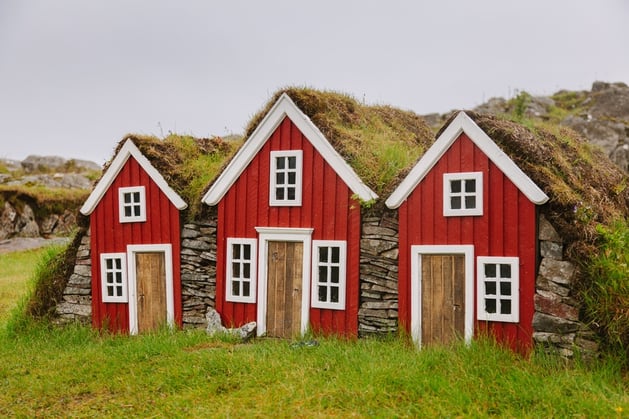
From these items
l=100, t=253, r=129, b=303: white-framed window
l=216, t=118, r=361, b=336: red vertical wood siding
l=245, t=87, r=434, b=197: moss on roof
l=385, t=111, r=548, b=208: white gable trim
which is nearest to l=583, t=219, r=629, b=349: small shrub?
l=385, t=111, r=548, b=208: white gable trim

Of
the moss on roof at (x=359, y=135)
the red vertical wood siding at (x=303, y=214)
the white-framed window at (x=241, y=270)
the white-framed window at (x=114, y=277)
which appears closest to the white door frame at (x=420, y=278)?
the red vertical wood siding at (x=303, y=214)

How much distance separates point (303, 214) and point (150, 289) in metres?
4.50

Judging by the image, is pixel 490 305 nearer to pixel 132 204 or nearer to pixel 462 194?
pixel 462 194

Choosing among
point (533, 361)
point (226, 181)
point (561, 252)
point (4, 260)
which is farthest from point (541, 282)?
point (4, 260)

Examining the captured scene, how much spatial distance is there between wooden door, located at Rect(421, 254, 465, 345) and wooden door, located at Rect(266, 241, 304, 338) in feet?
9.10

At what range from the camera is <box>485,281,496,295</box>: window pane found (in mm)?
10227

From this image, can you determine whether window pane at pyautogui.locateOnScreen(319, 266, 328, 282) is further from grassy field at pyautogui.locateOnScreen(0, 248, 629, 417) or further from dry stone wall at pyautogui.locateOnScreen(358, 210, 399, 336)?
grassy field at pyautogui.locateOnScreen(0, 248, 629, 417)

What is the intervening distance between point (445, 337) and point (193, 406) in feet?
15.6

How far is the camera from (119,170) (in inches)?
568

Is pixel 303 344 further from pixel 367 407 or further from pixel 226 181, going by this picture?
pixel 226 181

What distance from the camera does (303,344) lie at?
11148 millimetres

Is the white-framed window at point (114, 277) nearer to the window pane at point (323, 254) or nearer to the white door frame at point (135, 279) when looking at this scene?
the white door frame at point (135, 279)

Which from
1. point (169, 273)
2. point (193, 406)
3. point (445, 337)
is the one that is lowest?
Result: point (193, 406)

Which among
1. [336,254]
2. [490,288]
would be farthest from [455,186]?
[336,254]
